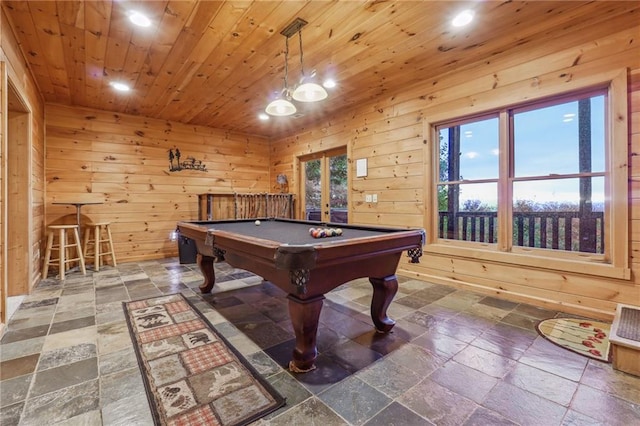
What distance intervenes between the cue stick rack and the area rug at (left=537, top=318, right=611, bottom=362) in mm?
4503

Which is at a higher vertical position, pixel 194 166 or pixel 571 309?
pixel 194 166

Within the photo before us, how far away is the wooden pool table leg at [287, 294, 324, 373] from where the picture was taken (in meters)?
1.73

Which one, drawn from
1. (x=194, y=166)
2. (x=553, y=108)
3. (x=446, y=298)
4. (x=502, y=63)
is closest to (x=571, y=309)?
(x=446, y=298)

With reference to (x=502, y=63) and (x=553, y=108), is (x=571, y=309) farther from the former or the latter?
(x=502, y=63)

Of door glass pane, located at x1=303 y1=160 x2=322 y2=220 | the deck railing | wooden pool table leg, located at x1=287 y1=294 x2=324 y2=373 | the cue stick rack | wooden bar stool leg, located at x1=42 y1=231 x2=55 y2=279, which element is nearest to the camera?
wooden pool table leg, located at x1=287 y1=294 x2=324 y2=373

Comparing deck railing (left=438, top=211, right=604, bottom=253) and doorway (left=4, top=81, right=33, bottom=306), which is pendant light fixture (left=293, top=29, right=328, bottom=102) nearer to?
deck railing (left=438, top=211, right=604, bottom=253)

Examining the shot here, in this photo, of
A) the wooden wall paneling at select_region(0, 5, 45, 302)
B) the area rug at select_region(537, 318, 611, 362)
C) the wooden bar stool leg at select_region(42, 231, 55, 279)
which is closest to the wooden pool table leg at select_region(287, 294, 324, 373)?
the area rug at select_region(537, 318, 611, 362)

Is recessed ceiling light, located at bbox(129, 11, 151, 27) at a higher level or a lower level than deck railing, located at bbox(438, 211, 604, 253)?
higher

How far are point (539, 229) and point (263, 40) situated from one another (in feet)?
11.1

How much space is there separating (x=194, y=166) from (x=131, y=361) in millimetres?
4324

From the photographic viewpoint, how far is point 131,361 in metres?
1.86

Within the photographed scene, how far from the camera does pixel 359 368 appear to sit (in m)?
1.78

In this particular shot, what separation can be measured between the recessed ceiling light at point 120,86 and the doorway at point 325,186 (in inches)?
120

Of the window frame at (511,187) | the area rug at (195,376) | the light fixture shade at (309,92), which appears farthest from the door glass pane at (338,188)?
the area rug at (195,376)
